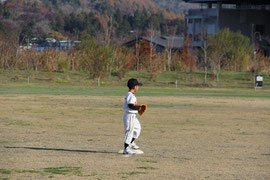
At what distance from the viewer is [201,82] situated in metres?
50.7

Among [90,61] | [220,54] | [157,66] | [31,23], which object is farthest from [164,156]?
[31,23]

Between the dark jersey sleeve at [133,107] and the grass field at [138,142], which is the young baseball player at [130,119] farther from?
the grass field at [138,142]

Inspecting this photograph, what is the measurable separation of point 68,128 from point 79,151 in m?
5.23

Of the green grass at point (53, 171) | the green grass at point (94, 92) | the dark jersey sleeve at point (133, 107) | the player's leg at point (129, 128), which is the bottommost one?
the green grass at point (94, 92)

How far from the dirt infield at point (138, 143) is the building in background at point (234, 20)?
62980 millimetres

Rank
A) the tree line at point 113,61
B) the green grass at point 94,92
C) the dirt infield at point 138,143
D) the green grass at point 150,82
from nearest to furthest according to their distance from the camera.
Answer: the dirt infield at point 138,143 → the green grass at point 94,92 → the green grass at point 150,82 → the tree line at point 113,61

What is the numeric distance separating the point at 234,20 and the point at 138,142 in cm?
7708

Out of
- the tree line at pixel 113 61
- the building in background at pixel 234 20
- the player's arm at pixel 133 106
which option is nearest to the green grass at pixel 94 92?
the tree line at pixel 113 61

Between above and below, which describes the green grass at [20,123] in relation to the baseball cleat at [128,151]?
below

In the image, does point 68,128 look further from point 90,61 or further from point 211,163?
point 90,61

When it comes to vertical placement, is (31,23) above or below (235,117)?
above

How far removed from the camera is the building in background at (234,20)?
293 ft

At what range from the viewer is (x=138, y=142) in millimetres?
15055

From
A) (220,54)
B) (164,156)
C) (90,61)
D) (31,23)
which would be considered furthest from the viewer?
(31,23)
